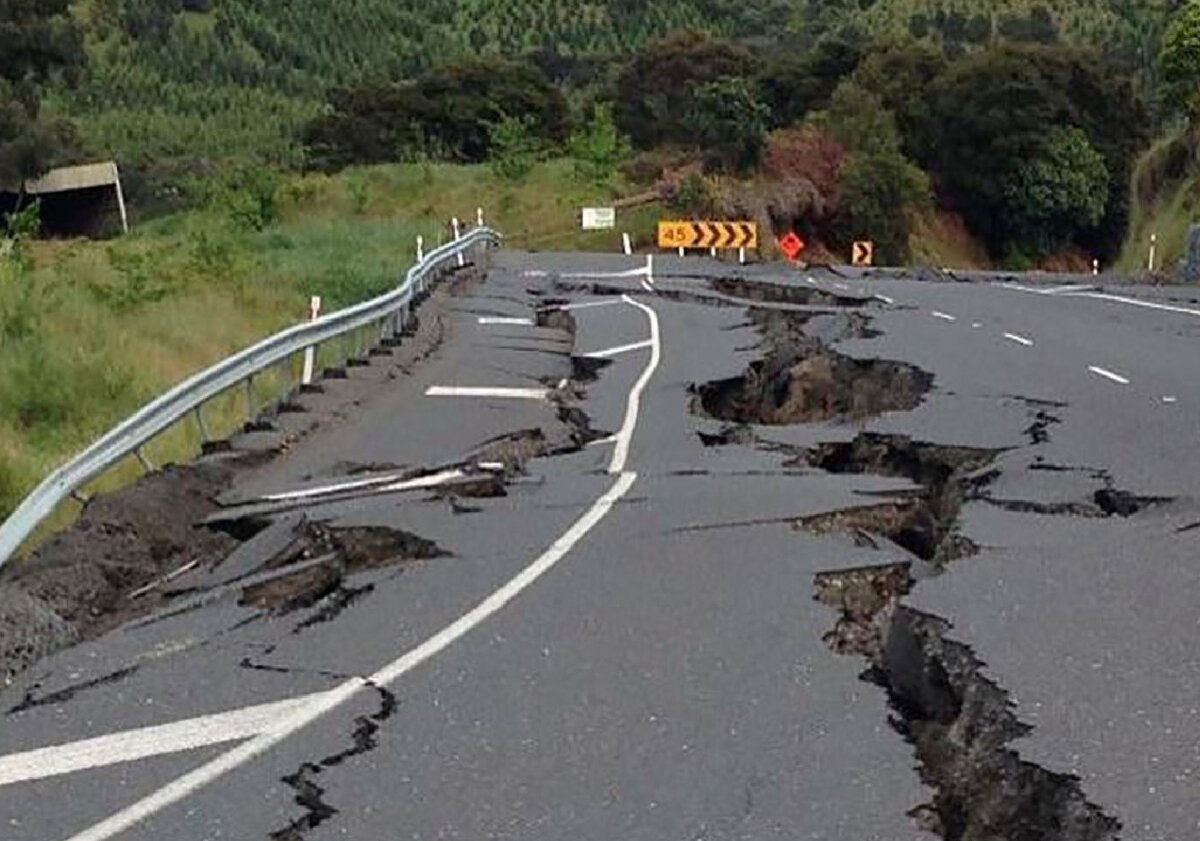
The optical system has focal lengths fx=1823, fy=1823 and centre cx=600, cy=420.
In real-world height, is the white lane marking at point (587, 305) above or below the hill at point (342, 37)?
below

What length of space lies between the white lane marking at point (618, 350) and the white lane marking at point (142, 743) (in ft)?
44.7

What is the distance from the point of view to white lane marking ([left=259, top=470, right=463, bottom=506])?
11.7m

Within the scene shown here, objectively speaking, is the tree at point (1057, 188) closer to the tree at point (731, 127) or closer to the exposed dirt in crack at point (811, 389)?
the tree at point (731, 127)

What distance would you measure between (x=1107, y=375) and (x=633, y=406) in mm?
4434

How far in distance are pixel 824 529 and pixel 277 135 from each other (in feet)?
328

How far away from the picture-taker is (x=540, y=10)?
449ft

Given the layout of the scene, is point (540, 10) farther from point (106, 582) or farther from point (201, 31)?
point (106, 582)

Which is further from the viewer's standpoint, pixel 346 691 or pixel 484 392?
pixel 484 392

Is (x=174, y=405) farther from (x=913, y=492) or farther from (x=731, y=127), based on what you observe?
(x=731, y=127)

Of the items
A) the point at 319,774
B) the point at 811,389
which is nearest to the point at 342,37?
the point at 811,389

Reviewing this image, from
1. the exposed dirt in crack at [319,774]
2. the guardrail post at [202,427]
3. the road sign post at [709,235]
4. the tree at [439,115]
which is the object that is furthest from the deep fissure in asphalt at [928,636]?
the tree at [439,115]

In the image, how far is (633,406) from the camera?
1608 centimetres

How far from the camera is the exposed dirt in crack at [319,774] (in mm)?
5613

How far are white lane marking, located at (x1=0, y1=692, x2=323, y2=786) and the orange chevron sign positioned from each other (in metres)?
44.6
